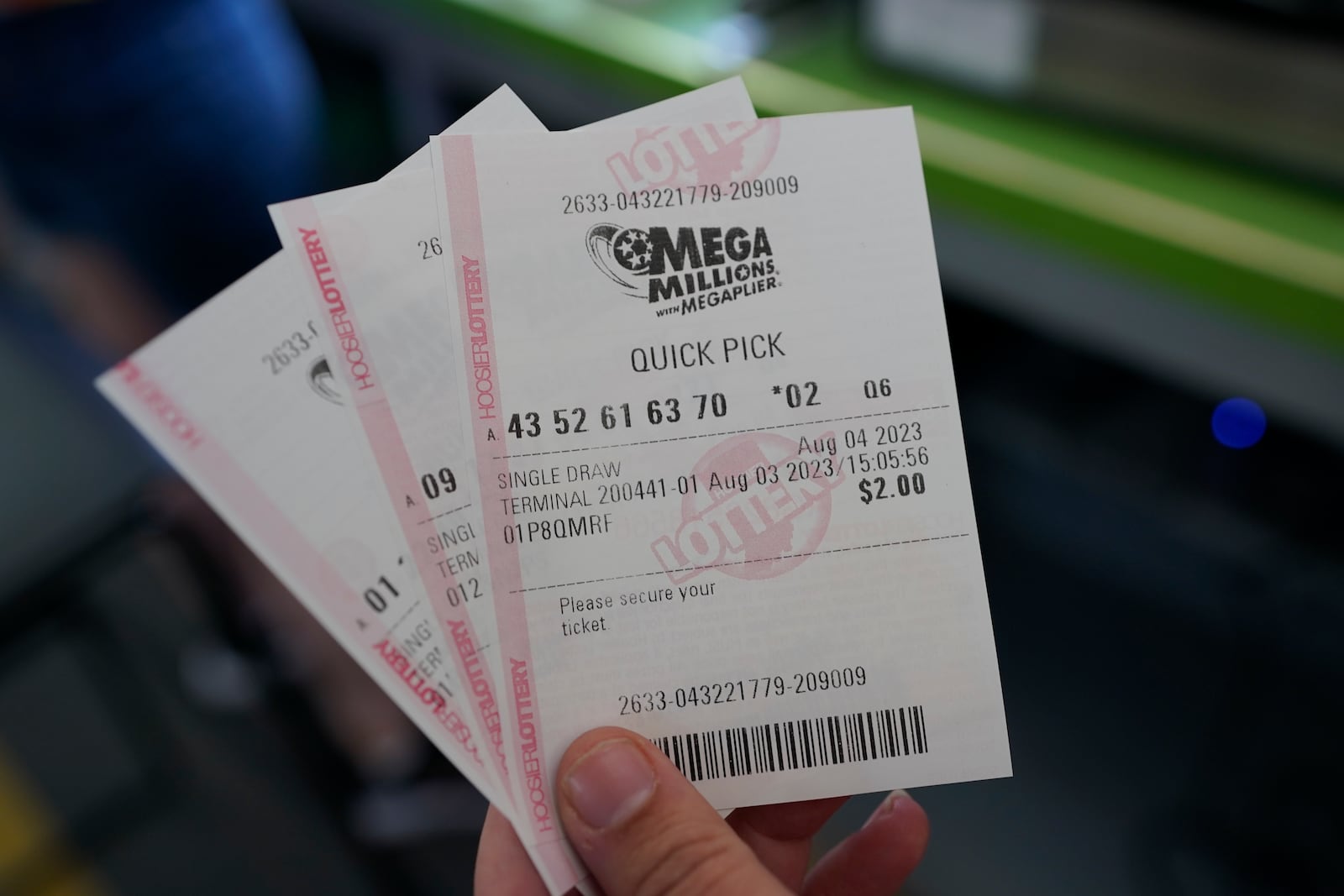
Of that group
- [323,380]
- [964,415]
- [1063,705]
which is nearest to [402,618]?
[323,380]

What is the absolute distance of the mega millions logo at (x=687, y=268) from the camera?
533 millimetres

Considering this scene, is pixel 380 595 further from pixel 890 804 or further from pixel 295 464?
pixel 890 804

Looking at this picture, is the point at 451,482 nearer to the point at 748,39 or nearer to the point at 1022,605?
the point at 748,39

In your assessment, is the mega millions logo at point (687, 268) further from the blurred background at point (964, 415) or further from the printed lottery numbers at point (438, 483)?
the blurred background at point (964, 415)

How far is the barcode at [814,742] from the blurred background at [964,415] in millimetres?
531

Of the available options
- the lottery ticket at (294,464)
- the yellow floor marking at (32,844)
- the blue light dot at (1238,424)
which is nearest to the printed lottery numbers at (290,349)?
the lottery ticket at (294,464)

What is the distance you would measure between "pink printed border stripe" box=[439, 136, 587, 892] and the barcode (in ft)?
0.27

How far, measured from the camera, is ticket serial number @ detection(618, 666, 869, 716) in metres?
0.54

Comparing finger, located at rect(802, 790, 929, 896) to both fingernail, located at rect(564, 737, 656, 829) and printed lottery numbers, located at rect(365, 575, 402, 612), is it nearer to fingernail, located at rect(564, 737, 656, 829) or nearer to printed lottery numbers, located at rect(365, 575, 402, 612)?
fingernail, located at rect(564, 737, 656, 829)

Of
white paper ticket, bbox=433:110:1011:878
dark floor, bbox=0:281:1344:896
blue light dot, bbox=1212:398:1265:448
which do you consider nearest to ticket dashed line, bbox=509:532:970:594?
white paper ticket, bbox=433:110:1011:878

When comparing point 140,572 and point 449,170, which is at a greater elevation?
point 449,170

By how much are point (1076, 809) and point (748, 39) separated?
91cm

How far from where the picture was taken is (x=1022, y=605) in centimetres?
130

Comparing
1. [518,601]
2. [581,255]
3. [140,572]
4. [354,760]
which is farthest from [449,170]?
[140,572]
